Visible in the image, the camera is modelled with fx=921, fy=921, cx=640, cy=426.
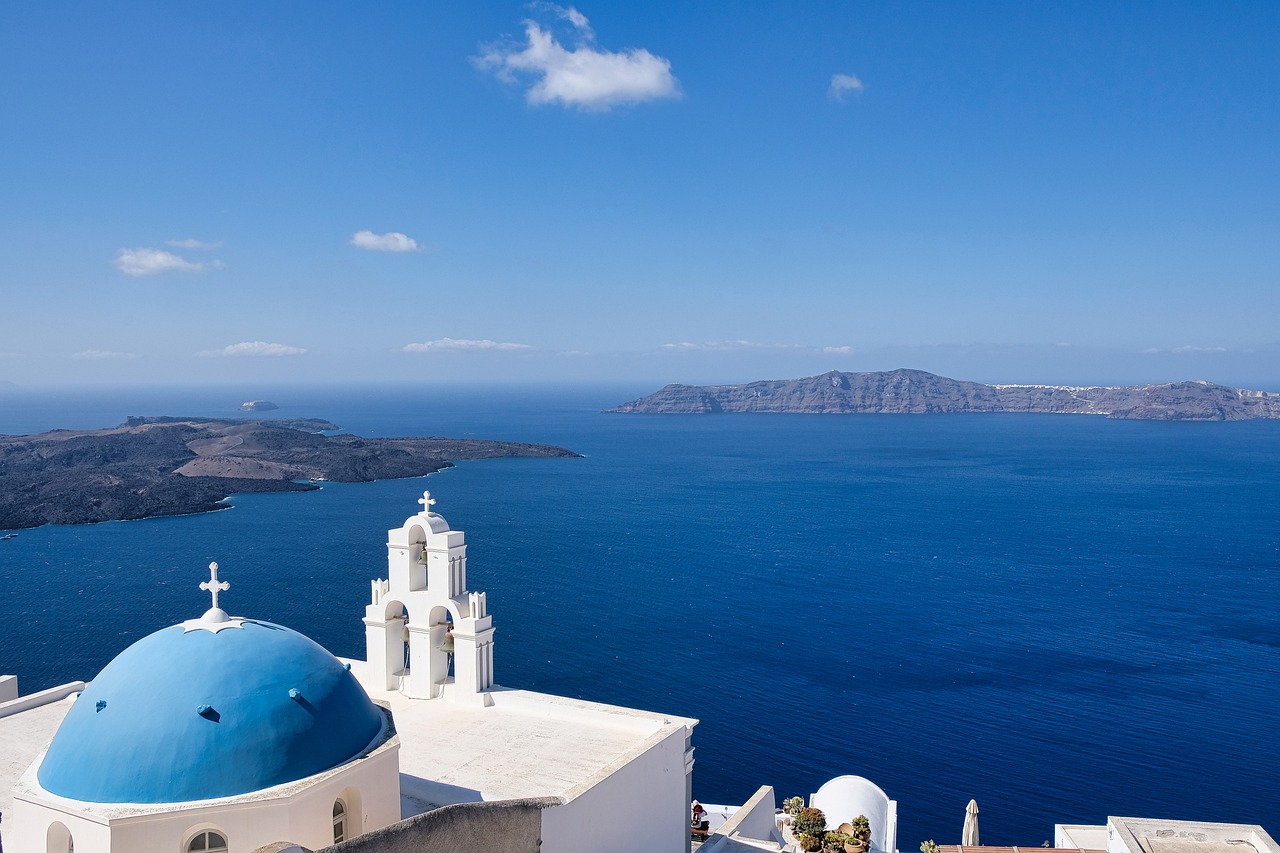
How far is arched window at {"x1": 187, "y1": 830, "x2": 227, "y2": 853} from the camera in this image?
8.51 m

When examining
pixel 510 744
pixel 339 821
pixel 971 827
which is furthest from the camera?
pixel 971 827

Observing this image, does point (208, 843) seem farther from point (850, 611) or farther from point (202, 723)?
point (850, 611)

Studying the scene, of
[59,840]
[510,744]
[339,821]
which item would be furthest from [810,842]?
[59,840]

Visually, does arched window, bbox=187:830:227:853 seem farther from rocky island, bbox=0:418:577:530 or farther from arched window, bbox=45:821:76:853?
rocky island, bbox=0:418:577:530

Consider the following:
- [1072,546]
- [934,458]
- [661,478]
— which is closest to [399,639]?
[1072,546]

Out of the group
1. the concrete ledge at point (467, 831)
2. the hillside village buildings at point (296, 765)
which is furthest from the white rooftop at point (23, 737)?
the concrete ledge at point (467, 831)

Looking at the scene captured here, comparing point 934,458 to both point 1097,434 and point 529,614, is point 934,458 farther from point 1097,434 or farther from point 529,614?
point 529,614

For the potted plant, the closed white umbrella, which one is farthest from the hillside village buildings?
the closed white umbrella

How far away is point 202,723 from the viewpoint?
8.70m

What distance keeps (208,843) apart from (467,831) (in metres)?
2.36

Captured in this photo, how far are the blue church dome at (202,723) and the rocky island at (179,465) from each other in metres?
Result: 74.8

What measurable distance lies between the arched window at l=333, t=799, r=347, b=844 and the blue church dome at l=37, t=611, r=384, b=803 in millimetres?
498

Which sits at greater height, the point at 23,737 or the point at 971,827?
the point at 23,737

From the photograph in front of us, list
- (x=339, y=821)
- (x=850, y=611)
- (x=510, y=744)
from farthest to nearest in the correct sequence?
1. (x=850, y=611)
2. (x=510, y=744)
3. (x=339, y=821)
